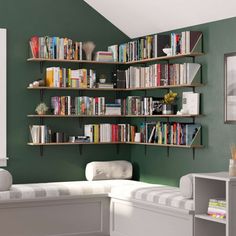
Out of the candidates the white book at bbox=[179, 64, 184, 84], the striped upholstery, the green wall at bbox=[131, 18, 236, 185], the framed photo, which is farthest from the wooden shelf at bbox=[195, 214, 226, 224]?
the white book at bbox=[179, 64, 184, 84]

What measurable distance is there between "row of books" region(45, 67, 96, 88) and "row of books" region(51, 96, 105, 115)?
0.15 m

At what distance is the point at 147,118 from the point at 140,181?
792 millimetres

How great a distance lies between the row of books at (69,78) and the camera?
749cm

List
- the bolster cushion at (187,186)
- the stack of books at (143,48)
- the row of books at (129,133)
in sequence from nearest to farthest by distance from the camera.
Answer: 1. the bolster cushion at (187,186)
2. the row of books at (129,133)
3. the stack of books at (143,48)

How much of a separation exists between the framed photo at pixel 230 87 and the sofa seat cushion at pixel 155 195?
923 millimetres

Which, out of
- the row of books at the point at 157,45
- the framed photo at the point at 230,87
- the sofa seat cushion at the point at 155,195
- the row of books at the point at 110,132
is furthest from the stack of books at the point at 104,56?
the framed photo at the point at 230,87

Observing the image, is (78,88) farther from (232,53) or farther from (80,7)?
(232,53)

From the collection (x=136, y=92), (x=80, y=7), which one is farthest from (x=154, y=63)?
(x=80, y=7)

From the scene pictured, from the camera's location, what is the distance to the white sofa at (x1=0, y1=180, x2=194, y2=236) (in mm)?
6410

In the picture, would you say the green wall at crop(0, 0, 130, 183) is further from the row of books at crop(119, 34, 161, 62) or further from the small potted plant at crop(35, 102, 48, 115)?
the row of books at crop(119, 34, 161, 62)

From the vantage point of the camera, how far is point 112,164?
7.77 meters

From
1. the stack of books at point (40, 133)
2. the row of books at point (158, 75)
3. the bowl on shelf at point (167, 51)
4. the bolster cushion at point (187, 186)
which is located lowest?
the bolster cushion at point (187, 186)

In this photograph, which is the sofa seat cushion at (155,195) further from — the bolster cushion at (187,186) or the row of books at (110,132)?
the row of books at (110,132)

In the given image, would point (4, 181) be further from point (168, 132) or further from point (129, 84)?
point (129, 84)
